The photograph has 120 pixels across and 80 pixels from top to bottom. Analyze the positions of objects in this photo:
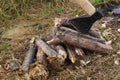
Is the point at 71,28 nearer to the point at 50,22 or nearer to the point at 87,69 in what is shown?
the point at 87,69

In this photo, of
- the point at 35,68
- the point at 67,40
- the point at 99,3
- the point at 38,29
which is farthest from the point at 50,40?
the point at 99,3

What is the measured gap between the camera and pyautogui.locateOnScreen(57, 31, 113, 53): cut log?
13.2 ft

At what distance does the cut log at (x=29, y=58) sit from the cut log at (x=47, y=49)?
4.3 inches

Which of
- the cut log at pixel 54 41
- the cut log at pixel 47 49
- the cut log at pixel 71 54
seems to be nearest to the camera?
the cut log at pixel 47 49

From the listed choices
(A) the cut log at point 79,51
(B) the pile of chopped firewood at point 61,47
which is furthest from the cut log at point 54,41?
(A) the cut log at point 79,51

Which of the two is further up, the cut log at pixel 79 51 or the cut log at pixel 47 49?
the cut log at pixel 47 49

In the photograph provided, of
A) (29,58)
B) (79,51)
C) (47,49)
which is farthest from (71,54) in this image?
(29,58)

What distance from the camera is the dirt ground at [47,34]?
3857mm

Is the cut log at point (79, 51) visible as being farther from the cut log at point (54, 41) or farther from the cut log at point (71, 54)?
the cut log at point (54, 41)

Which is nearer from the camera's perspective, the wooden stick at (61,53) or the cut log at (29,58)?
the wooden stick at (61,53)

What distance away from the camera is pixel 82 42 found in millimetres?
4008

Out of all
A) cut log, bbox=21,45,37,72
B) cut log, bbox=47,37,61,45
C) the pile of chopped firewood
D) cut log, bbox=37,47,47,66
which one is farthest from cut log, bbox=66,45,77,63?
cut log, bbox=21,45,37,72

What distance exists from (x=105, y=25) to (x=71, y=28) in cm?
87

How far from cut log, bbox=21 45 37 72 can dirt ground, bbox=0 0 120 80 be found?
0.10 meters
